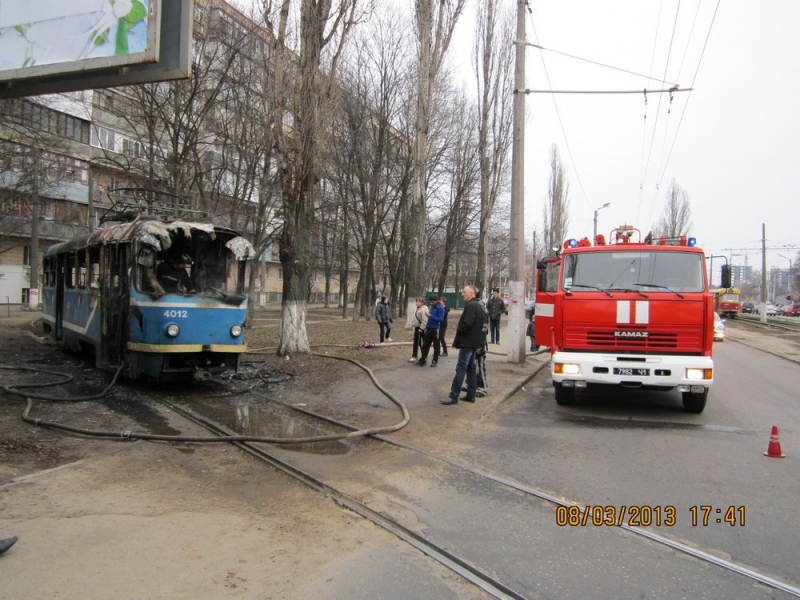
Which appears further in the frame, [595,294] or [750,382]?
[750,382]

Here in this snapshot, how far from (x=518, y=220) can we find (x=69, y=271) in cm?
1121

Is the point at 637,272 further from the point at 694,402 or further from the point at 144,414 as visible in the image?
the point at 144,414

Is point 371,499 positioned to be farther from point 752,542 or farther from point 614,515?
point 752,542

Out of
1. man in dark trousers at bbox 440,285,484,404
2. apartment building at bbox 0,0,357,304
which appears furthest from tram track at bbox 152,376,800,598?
apartment building at bbox 0,0,357,304

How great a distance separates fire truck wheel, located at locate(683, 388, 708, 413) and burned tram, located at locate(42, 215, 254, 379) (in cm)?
762

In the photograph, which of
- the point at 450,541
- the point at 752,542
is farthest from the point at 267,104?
the point at 752,542

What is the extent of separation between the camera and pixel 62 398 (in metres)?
8.58

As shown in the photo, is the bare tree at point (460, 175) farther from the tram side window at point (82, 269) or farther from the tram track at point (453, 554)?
the tram track at point (453, 554)

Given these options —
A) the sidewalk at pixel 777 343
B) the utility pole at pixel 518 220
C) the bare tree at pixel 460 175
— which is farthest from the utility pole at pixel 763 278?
the utility pole at pixel 518 220

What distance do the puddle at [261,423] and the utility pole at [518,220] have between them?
7.48 m

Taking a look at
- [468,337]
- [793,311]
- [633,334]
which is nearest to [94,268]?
[468,337]

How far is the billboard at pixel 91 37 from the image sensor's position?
578 cm

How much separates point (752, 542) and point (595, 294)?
4838 mm

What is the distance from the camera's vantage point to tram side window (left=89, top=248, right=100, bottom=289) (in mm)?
11023
